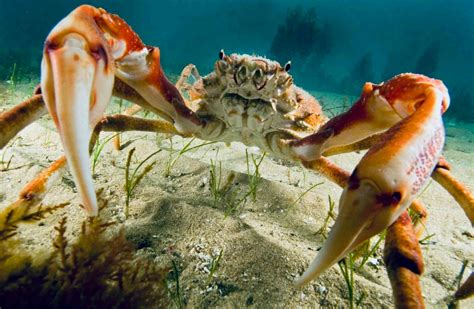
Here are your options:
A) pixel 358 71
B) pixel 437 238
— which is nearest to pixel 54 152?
pixel 437 238

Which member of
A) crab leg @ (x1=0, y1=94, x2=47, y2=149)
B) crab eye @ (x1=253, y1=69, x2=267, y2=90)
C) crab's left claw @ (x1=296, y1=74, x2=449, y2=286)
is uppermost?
crab leg @ (x1=0, y1=94, x2=47, y2=149)

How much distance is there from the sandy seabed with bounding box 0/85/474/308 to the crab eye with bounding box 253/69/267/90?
116 cm

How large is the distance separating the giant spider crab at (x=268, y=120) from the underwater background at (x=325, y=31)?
82.0 feet

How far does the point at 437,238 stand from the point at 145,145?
3.89 meters

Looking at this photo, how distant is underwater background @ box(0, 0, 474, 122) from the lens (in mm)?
33594

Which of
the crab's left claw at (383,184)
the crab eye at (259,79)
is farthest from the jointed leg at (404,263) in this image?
the crab eye at (259,79)

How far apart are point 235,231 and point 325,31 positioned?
28.1 meters

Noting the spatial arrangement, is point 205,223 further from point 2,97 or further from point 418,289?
point 2,97

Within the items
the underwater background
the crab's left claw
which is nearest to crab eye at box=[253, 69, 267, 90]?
the crab's left claw

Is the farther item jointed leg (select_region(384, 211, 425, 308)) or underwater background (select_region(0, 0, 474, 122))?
underwater background (select_region(0, 0, 474, 122))

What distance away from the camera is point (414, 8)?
6606cm

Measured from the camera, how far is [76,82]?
3.89ft

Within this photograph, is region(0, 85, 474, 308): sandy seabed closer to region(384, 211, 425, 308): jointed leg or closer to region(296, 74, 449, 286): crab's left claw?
region(384, 211, 425, 308): jointed leg

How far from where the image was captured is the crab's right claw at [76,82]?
115 centimetres
